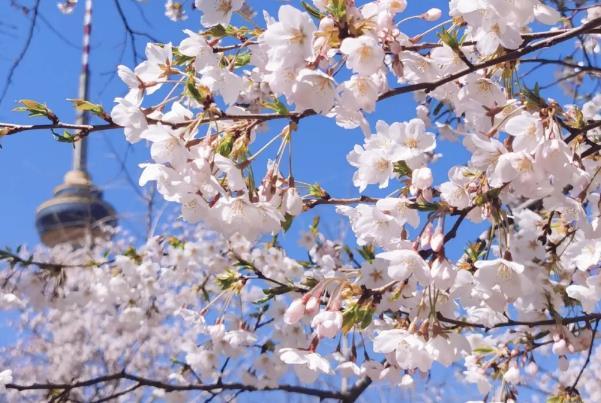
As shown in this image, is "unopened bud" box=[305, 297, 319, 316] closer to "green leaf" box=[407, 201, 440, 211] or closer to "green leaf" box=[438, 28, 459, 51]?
"green leaf" box=[407, 201, 440, 211]

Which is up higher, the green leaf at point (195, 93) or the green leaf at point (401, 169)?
the green leaf at point (195, 93)

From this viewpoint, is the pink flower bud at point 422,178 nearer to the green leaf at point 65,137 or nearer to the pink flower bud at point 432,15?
the pink flower bud at point 432,15

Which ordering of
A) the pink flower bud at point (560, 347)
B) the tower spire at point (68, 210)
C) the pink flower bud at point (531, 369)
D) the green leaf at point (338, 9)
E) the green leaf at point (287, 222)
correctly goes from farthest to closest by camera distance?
the tower spire at point (68, 210) < the pink flower bud at point (531, 369) < the pink flower bud at point (560, 347) < the green leaf at point (287, 222) < the green leaf at point (338, 9)

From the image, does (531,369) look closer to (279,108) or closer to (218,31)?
(279,108)

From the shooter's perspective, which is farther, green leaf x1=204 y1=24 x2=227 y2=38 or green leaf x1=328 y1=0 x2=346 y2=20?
green leaf x1=204 y1=24 x2=227 y2=38

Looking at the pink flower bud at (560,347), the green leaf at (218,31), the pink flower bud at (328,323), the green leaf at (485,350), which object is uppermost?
the green leaf at (218,31)

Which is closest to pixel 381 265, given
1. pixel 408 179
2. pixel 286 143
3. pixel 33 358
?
pixel 408 179

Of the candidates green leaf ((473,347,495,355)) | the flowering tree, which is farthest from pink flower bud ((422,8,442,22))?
green leaf ((473,347,495,355))

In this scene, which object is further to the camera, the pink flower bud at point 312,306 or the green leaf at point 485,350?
the green leaf at point 485,350

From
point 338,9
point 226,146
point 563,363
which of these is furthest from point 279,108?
point 563,363

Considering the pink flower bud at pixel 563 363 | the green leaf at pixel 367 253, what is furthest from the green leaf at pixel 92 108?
the pink flower bud at pixel 563 363

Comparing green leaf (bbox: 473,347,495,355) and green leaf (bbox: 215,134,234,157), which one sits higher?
green leaf (bbox: 215,134,234,157)

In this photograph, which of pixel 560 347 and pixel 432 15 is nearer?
pixel 432 15

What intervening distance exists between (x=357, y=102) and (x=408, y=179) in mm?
321
